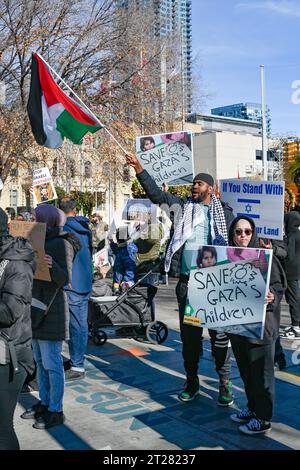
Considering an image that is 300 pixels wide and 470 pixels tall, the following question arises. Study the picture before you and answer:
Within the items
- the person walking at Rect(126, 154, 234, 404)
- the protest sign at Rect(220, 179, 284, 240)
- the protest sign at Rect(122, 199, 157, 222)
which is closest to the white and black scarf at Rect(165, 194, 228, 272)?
the person walking at Rect(126, 154, 234, 404)

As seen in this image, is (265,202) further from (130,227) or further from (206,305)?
(130,227)

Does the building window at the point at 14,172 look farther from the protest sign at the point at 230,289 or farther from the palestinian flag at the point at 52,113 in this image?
the protest sign at the point at 230,289

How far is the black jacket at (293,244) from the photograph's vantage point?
728 cm

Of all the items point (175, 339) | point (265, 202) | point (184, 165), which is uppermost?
point (184, 165)

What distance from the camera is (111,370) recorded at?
6.11m

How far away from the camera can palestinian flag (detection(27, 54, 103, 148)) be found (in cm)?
626

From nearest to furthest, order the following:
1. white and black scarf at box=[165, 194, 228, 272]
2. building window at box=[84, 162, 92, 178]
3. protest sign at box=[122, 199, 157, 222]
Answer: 1. white and black scarf at box=[165, 194, 228, 272]
2. protest sign at box=[122, 199, 157, 222]
3. building window at box=[84, 162, 92, 178]

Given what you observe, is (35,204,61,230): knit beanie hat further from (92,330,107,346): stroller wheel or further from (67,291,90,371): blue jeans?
(92,330,107,346): stroller wheel

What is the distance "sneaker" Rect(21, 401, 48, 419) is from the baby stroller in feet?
8.38

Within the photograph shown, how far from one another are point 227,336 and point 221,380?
42 cm

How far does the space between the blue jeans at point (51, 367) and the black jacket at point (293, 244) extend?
12.7ft

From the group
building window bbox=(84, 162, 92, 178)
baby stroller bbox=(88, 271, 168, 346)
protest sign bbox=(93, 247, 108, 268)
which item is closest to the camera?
baby stroller bbox=(88, 271, 168, 346)
